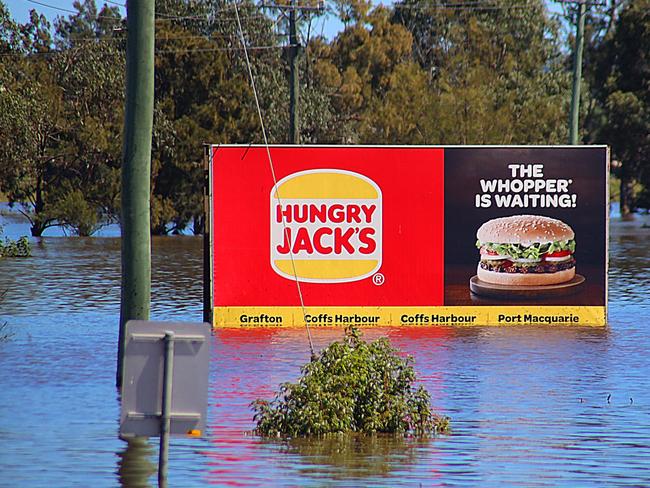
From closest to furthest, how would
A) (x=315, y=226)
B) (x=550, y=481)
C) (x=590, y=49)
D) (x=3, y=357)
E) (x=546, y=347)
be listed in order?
(x=550, y=481) → (x=3, y=357) → (x=546, y=347) → (x=315, y=226) → (x=590, y=49)

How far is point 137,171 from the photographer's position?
42.4ft

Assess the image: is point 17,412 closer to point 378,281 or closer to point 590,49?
point 378,281

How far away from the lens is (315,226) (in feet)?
66.4

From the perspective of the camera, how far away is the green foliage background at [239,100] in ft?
189

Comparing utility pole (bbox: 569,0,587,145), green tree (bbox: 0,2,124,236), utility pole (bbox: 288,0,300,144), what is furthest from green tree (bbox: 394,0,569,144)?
utility pole (bbox: 288,0,300,144)

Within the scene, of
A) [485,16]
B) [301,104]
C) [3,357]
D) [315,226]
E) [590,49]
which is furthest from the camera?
[485,16]

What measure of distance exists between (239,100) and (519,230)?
1681 inches

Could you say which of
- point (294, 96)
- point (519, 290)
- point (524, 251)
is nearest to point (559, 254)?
point (524, 251)

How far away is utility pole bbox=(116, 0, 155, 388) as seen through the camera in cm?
1280

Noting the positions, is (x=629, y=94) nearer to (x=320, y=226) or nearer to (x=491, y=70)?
(x=491, y=70)

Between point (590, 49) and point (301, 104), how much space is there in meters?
26.8

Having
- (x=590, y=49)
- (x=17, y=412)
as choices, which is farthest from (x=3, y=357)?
(x=590, y=49)

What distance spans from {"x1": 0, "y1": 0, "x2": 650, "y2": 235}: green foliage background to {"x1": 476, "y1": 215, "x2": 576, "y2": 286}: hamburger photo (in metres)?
19.7

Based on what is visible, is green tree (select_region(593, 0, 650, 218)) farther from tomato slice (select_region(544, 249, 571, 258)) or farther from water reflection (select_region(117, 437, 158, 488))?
water reflection (select_region(117, 437, 158, 488))
